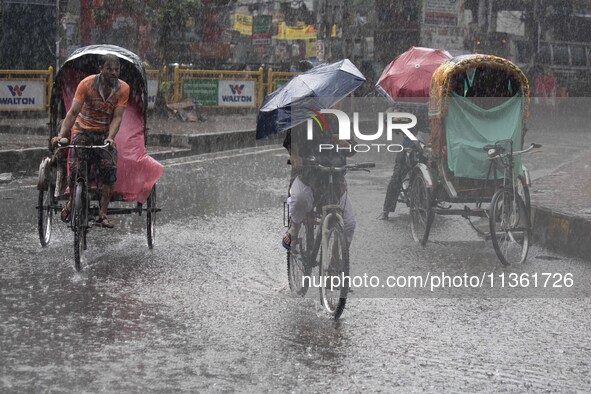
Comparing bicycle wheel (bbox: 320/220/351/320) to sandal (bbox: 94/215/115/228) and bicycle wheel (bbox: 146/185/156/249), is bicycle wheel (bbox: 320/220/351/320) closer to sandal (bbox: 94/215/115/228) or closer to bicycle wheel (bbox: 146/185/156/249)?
sandal (bbox: 94/215/115/228)

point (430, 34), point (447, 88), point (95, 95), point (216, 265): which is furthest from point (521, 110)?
point (430, 34)

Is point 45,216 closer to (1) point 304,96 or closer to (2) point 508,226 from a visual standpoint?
(1) point 304,96

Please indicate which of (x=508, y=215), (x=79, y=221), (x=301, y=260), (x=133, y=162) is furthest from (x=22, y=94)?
(x=301, y=260)

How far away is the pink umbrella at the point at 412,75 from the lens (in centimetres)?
1275

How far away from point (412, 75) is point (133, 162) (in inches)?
178

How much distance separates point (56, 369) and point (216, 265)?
11.1 feet

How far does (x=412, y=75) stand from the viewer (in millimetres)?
12820

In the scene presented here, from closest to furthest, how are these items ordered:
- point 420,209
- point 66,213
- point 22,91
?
point 66,213 → point 420,209 → point 22,91

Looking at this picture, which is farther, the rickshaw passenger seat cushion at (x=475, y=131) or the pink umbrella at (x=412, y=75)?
the pink umbrella at (x=412, y=75)

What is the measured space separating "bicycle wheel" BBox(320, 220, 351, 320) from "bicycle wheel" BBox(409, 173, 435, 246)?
3239 mm

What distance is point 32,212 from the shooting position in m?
11.8

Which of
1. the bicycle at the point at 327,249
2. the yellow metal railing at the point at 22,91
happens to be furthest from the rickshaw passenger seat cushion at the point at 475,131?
the yellow metal railing at the point at 22,91

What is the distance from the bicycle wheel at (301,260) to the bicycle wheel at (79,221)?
1.81 metres

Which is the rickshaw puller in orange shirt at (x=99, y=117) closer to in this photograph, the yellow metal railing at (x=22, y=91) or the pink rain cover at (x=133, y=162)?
the pink rain cover at (x=133, y=162)
